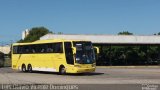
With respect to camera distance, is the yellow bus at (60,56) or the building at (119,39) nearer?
the yellow bus at (60,56)

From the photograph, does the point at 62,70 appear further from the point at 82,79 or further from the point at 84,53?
the point at 82,79

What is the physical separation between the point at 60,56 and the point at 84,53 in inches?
85.2

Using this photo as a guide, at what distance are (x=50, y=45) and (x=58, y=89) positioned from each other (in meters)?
16.6

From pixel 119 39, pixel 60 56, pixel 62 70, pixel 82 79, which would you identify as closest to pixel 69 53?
pixel 60 56

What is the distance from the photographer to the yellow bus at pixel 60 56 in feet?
112

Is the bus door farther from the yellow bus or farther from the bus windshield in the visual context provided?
the bus windshield

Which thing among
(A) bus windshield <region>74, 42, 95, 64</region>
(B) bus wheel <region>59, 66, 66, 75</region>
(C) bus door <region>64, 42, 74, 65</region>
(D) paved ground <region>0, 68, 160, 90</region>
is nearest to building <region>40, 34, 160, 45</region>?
(B) bus wheel <region>59, 66, 66, 75</region>

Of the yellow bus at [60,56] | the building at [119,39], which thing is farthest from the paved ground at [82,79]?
the building at [119,39]

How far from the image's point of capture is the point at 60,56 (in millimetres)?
35062

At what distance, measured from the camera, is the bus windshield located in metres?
34.0

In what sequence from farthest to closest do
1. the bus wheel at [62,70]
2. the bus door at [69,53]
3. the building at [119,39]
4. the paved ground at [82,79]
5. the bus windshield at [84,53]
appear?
1. the building at [119,39]
2. the bus wheel at [62,70]
3. the bus door at [69,53]
4. the bus windshield at [84,53]
5. the paved ground at [82,79]

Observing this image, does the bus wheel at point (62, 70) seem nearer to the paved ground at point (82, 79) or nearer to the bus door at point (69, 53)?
the bus door at point (69, 53)

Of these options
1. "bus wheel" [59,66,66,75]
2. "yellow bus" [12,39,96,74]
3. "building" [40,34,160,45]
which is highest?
"building" [40,34,160,45]

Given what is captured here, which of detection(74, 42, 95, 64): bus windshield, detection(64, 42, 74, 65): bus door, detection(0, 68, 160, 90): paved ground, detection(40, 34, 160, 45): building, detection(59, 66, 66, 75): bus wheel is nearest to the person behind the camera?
detection(0, 68, 160, 90): paved ground
